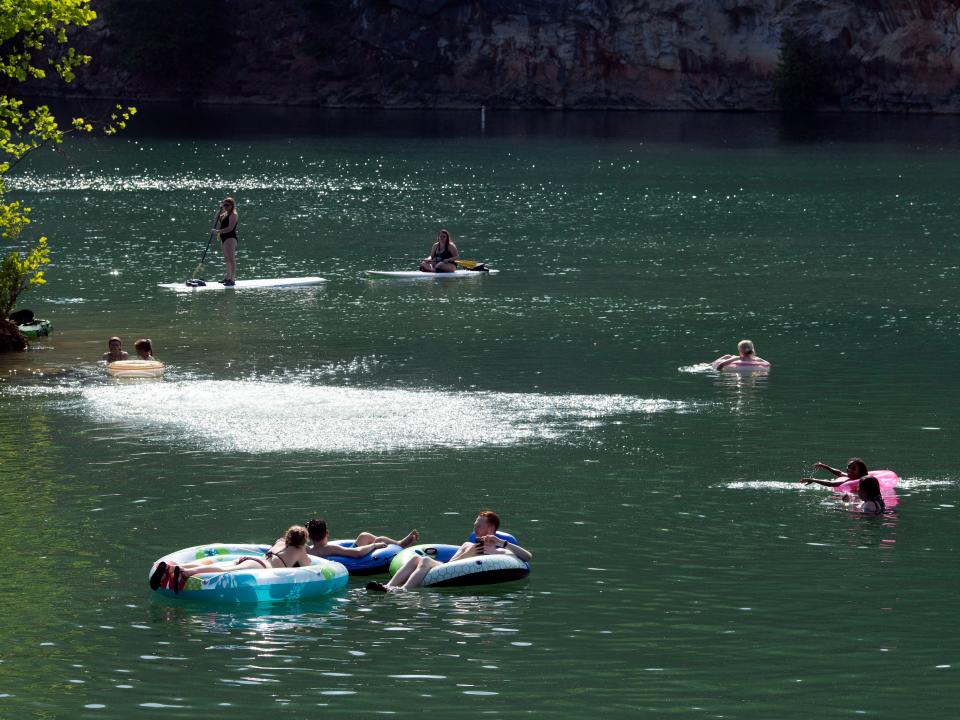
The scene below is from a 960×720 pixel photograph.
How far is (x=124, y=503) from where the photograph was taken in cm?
2408

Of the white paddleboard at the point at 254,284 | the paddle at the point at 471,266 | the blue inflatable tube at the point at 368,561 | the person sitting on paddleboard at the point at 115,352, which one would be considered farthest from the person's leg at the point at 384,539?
the paddle at the point at 471,266

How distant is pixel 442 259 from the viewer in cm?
4909

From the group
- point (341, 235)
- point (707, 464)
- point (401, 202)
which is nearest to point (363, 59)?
point (401, 202)

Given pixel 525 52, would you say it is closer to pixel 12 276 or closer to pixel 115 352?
pixel 12 276

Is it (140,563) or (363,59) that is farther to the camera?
(363,59)

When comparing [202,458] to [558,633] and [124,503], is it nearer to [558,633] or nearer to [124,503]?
[124,503]

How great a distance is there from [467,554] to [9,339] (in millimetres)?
18883

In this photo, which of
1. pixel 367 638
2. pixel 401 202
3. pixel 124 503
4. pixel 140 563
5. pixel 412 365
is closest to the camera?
pixel 367 638

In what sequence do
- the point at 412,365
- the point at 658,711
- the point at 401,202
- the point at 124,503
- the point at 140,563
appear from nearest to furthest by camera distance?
1. the point at 658,711
2. the point at 140,563
3. the point at 124,503
4. the point at 412,365
5. the point at 401,202

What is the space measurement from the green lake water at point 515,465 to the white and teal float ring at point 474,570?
202 millimetres

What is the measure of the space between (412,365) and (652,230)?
27201 mm

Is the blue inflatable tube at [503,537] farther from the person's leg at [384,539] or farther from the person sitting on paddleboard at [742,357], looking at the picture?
the person sitting on paddleboard at [742,357]

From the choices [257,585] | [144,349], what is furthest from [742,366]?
[257,585]

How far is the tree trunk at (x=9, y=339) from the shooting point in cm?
3645
